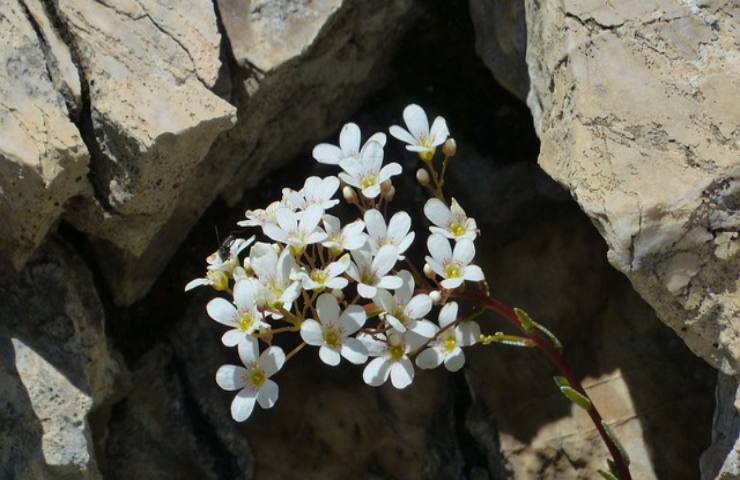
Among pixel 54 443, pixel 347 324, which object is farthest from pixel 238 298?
pixel 54 443

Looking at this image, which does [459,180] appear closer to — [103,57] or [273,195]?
[273,195]

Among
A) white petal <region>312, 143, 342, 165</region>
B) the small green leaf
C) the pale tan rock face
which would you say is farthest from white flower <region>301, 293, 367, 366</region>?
the pale tan rock face

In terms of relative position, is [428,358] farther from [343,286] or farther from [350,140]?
[350,140]

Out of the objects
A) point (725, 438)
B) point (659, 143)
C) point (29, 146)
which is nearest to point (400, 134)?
point (659, 143)

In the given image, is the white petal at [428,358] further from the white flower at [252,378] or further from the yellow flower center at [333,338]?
the white flower at [252,378]

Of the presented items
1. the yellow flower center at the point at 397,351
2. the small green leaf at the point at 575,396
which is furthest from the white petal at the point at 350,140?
the small green leaf at the point at 575,396

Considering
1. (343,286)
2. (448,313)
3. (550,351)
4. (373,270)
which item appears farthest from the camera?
(550,351)
